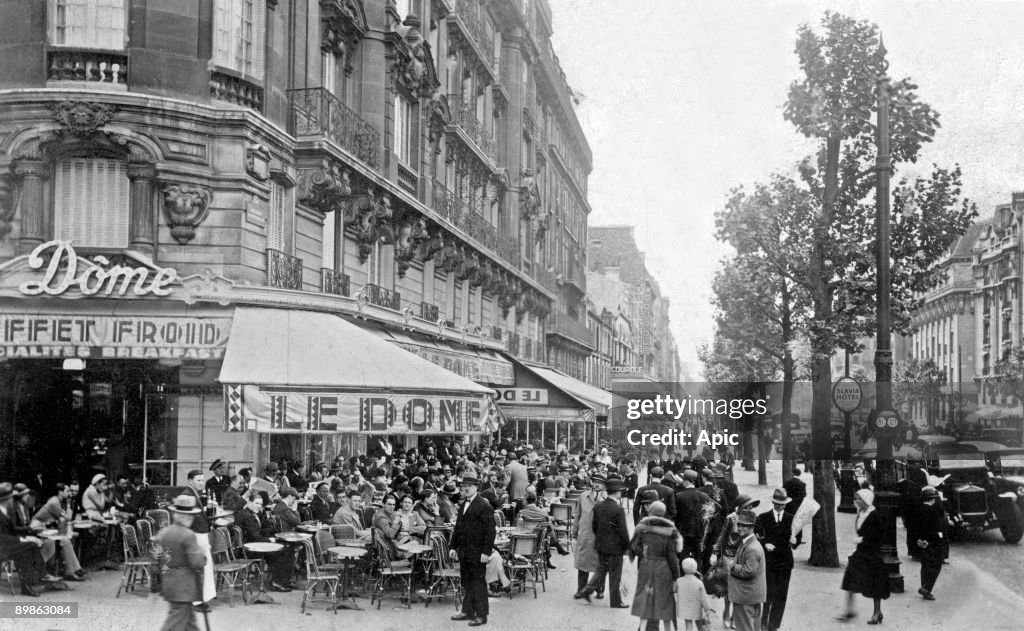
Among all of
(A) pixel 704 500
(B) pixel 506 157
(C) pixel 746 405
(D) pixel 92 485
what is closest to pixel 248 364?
(D) pixel 92 485

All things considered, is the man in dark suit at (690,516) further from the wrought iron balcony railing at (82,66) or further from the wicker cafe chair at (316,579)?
the wrought iron balcony railing at (82,66)

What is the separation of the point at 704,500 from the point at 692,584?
4.20m

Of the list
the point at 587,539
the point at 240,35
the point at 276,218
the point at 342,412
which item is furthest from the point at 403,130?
the point at 587,539

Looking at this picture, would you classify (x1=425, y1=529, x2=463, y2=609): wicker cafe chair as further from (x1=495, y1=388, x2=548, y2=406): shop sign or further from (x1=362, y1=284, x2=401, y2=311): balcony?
(x1=495, y1=388, x2=548, y2=406): shop sign

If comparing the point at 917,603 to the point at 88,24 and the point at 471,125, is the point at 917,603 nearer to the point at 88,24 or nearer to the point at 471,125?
the point at 88,24

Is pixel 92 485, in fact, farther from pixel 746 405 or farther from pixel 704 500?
pixel 746 405

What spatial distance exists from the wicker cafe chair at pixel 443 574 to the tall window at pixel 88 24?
30.7ft

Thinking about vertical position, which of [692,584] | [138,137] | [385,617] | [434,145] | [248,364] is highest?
[434,145]

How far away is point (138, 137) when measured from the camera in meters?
15.7

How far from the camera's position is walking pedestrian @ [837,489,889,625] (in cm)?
1224

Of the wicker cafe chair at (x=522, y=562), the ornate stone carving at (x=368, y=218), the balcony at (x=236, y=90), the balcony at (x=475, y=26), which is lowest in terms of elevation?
the wicker cafe chair at (x=522, y=562)

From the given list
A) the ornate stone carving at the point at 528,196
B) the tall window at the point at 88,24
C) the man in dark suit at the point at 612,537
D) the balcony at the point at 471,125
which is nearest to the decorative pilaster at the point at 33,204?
the tall window at the point at 88,24

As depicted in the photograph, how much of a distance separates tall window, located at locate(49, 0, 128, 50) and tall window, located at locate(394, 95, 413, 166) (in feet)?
31.3

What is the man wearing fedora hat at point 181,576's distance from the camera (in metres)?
9.30
